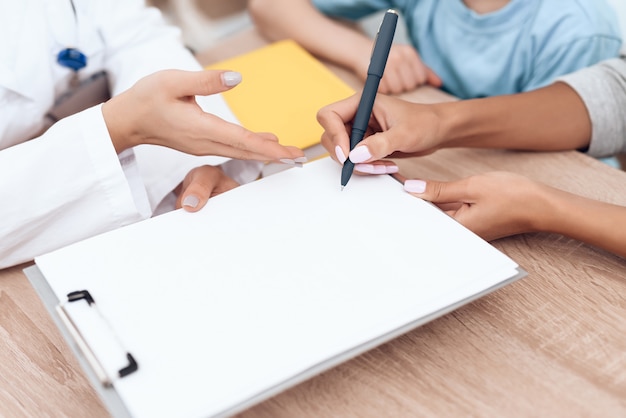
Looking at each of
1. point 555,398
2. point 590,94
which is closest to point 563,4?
point 590,94

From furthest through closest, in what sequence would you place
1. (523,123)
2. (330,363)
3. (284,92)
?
(284,92), (523,123), (330,363)

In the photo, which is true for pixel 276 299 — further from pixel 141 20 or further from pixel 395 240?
pixel 141 20

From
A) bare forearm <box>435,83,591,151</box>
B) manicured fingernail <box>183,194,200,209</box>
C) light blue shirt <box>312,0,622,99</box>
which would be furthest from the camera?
light blue shirt <box>312,0,622,99</box>

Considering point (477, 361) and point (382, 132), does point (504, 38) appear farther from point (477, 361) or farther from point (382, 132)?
point (477, 361)

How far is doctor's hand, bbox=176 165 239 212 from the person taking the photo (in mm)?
593

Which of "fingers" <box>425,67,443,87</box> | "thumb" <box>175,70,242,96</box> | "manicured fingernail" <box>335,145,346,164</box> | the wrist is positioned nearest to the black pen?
"manicured fingernail" <box>335,145,346,164</box>

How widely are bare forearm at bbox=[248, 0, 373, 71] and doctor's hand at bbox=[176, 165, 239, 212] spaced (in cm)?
35

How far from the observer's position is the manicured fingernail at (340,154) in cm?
61

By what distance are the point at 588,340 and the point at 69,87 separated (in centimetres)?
72

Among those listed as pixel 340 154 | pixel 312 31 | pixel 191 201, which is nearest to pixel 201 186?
pixel 191 201

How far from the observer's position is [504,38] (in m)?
0.97

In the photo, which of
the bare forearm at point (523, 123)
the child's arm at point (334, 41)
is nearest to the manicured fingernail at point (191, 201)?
the bare forearm at point (523, 123)

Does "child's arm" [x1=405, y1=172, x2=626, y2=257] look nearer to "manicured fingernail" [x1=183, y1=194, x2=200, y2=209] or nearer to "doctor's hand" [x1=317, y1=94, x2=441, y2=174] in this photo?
"doctor's hand" [x1=317, y1=94, x2=441, y2=174]

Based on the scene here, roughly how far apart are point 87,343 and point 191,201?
18cm
